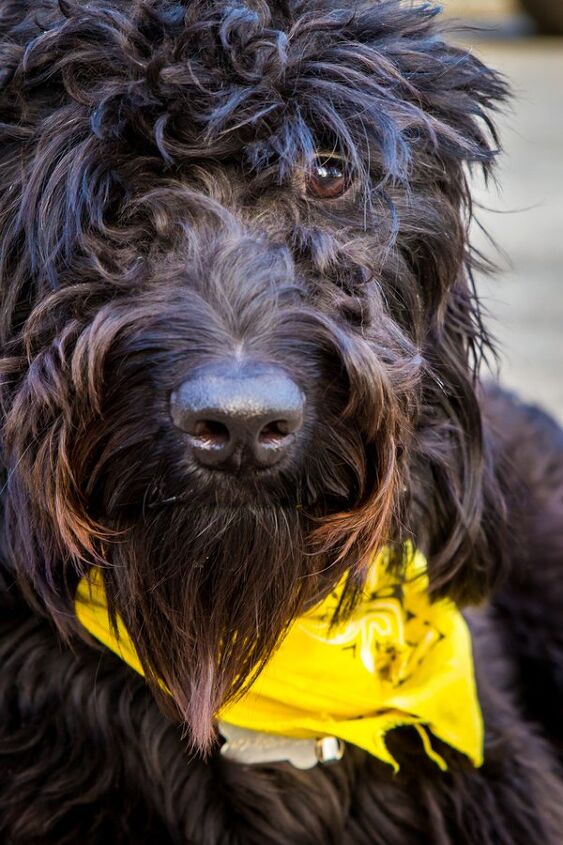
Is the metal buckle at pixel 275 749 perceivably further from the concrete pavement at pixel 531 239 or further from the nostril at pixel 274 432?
the concrete pavement at pixel 531 239

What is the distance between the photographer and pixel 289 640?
2.46 meters

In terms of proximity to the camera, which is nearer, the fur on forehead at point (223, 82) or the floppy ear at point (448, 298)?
the fur on forehead at point (223, 82)

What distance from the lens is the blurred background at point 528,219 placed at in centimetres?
433

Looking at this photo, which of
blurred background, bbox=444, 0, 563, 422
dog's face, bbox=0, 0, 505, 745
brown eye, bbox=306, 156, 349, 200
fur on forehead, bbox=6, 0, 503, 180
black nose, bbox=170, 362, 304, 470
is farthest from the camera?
blurred background, bbox=444, 0, 563, 422

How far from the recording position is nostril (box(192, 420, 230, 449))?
180 centimetres

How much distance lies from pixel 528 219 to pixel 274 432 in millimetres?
5957

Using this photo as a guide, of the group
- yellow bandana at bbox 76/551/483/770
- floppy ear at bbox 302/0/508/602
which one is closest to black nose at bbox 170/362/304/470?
floppy ear at bbox 302/0/508/602

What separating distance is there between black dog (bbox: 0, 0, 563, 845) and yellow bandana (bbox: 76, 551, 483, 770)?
0.24ft

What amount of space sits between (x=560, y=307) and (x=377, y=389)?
436 cm

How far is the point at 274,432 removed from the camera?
1.82m

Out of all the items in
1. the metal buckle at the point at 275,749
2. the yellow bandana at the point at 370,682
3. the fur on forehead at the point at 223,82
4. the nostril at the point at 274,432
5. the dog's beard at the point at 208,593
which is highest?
the fur on forehead at the point at 223,82

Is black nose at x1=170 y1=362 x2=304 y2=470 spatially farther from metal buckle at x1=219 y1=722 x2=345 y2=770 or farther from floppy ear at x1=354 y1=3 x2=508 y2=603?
metal buckle at x1=219 y1=722 x2=345 y2=770

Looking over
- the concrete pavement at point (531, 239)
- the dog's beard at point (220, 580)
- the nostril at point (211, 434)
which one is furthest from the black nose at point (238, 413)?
the concrete pavement at point (531, 239)

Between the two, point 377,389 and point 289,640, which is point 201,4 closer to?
point 377,389
